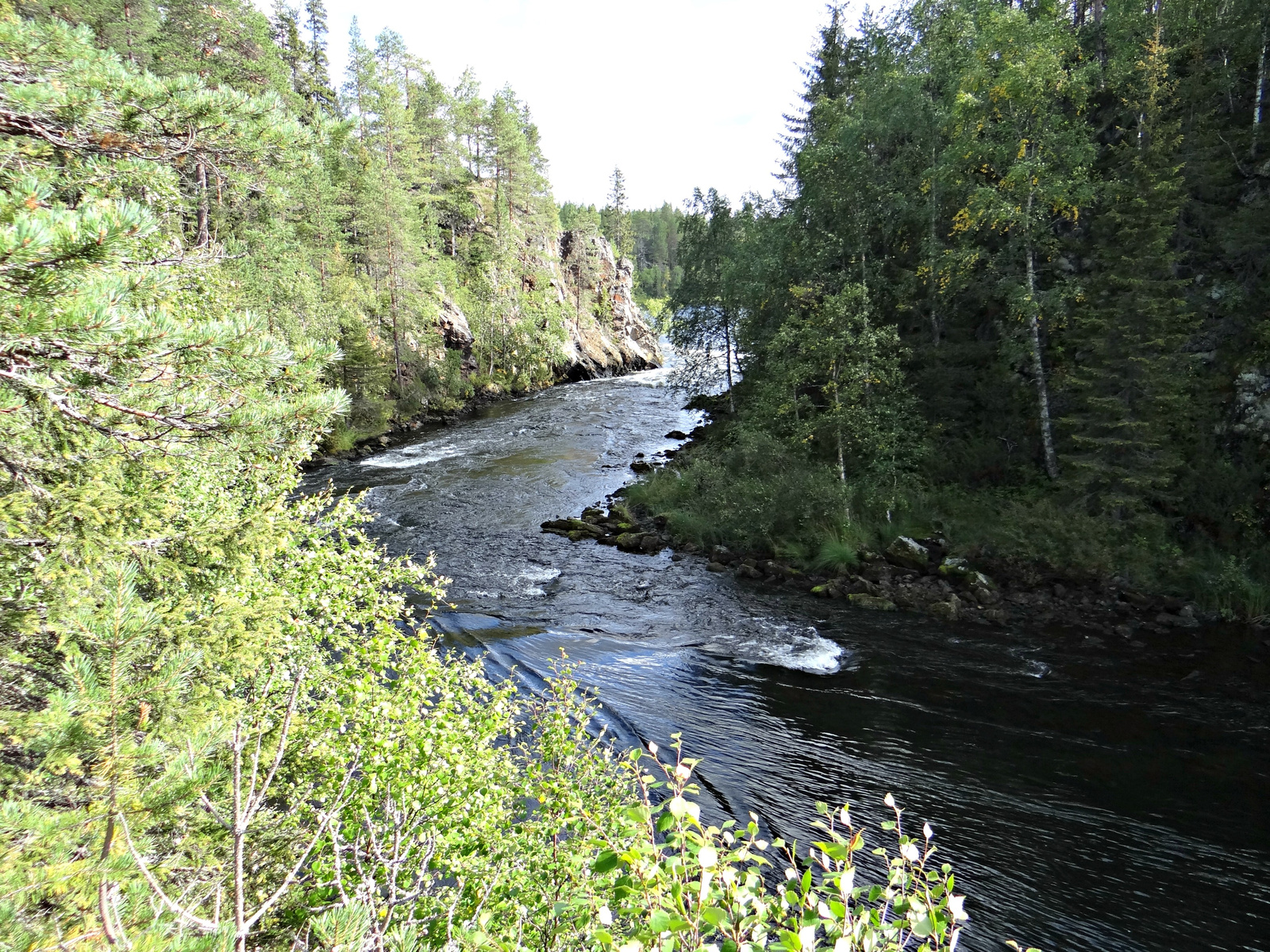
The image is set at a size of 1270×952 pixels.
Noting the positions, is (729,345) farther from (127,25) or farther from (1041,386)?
(127,25)

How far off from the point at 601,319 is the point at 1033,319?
178 feet

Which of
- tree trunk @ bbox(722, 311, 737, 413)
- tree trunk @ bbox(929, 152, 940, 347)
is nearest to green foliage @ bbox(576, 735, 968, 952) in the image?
tree trunk @ bbox(929, 152, 940, 347)

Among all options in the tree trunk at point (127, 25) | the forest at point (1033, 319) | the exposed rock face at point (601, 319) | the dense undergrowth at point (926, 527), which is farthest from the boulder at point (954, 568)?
the exposed rock face at point (601, 319)

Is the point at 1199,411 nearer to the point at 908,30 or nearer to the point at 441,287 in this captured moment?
the point at 908,30

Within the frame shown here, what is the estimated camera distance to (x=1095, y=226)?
1689cm

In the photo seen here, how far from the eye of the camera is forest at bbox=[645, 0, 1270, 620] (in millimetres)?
14805

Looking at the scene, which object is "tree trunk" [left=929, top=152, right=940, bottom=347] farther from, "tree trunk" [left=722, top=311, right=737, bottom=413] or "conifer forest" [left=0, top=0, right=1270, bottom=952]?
"tree trunk" [left=722, top=311, right=737, bottom=413]

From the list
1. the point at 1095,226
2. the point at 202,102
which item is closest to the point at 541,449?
the point at 1095,226

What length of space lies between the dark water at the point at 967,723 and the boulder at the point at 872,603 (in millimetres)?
449

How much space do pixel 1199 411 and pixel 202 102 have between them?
1954 cm

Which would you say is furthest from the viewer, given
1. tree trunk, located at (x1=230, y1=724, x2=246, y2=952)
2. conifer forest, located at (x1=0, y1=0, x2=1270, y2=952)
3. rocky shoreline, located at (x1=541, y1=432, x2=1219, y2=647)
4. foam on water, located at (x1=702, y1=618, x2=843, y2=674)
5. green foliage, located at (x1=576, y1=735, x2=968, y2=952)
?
→ rocky shoreline, located at (x1=541, y1=432, x2=1219, y2=647)

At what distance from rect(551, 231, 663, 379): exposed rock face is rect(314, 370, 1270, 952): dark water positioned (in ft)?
133

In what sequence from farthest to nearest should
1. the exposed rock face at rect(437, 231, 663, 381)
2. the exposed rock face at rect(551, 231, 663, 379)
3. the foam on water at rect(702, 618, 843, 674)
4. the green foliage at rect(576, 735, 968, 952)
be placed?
the exposed rock face at rect(551, 231, 663, 379) → the exposed rock face at rect(437, 231, 663, 381) → the foam on water at rect(702, 618, 843, 674) → the green foliage at rect(576, 735, 968, 952)

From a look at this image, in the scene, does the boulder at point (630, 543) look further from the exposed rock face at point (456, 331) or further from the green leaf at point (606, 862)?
the exposed rock face at point (456, 331)
